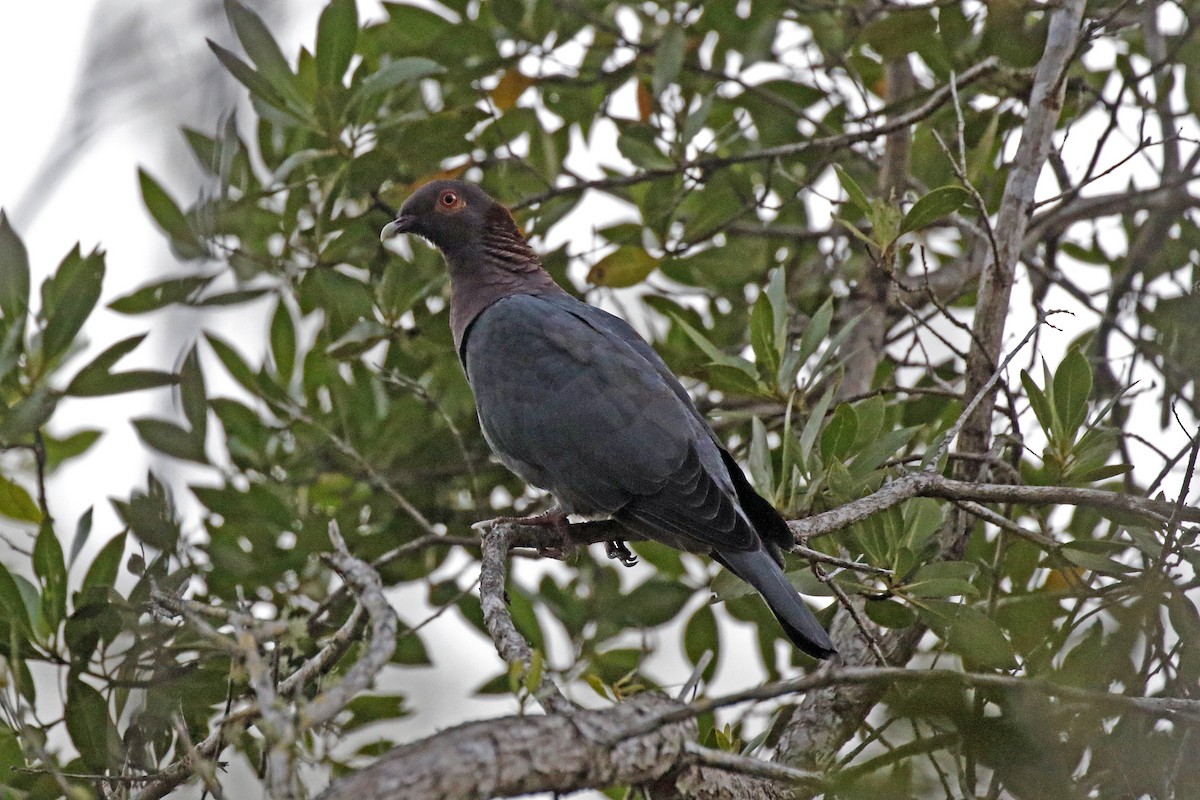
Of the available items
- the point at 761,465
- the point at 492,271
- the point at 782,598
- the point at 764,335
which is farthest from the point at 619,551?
the point at 492,271

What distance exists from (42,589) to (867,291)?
3.22 m

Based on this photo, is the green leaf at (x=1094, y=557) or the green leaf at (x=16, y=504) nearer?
the green leaf at (x=1094, y=557)

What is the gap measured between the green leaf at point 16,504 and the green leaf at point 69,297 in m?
0.49

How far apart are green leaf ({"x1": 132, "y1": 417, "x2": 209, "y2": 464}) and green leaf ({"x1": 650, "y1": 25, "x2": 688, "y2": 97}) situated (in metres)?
2.25

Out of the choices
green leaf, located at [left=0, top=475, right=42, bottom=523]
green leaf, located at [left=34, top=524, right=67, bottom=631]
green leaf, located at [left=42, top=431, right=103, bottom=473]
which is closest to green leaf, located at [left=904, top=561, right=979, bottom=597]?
green leaf, located at [left=34, top=524, right=67, bottom=631]

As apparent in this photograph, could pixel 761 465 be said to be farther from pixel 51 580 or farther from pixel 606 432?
pixel 51 580

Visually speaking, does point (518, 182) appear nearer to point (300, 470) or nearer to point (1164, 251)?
point (300, 470)

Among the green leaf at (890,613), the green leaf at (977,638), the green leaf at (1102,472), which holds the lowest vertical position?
the green leaf at (977,638)

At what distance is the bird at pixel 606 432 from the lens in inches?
132

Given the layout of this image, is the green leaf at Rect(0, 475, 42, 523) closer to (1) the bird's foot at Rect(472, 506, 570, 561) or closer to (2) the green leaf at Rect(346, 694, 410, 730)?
(2) the green leaf at Rect(346, 694, 410, 730)

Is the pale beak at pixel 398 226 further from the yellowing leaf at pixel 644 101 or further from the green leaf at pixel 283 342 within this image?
the yellowing leaf at pixel 644 101

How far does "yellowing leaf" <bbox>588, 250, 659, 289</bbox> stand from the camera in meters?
4.59

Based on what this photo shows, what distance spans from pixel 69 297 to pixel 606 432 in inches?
77.4

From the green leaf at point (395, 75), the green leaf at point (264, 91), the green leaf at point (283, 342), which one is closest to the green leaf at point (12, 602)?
the green leaf at point (283, 342)
